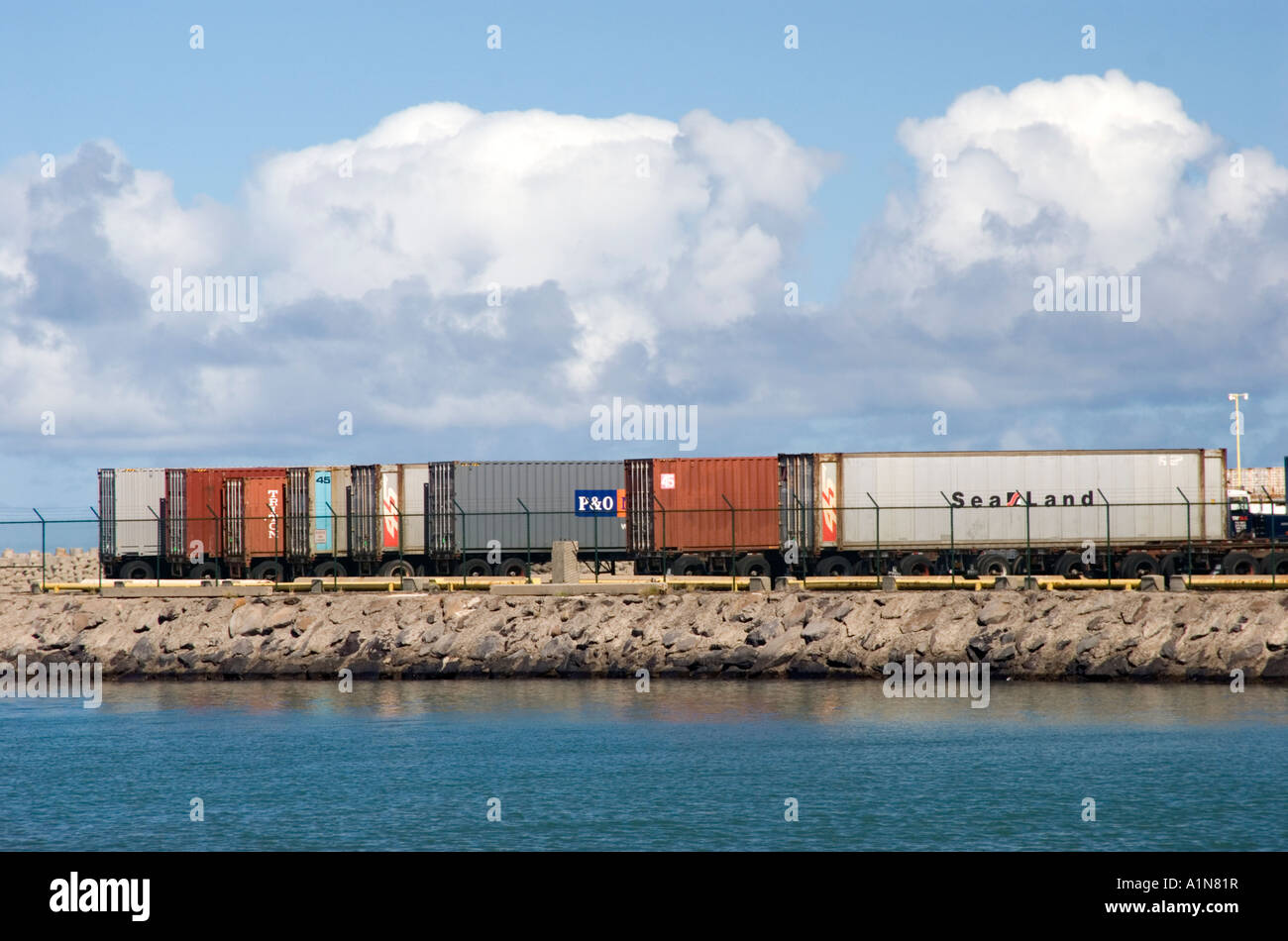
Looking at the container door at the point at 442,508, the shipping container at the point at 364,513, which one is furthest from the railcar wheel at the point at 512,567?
the shipping container at the point at 364,513

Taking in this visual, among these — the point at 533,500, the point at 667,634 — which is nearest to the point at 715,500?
the point at 533,500

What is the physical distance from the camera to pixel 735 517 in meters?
52.3

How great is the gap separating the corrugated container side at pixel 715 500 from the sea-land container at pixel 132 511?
67.3 ft

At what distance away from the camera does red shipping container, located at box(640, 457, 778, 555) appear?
52312 mm

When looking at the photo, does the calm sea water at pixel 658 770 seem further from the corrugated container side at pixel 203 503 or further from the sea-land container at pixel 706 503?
the corrugated container side at pixel 203 503

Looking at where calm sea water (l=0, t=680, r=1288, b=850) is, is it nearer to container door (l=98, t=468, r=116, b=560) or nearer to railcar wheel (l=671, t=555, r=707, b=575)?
railcar wheel (l=671, t=555, r=707, b=575)

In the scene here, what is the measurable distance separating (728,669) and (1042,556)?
16302 millimetres

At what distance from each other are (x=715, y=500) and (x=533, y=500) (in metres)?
7.18

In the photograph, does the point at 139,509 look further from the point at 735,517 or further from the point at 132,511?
the point at 735,517

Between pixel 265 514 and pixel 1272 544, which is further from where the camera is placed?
pixel 265 514

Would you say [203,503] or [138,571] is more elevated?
[203,503]

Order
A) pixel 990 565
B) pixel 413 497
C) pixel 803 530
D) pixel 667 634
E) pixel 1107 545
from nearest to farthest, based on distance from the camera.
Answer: pixel 667 634 < pixel 1107 545 < pixel 990 565 < pixel 803 530 < pixel 413 497

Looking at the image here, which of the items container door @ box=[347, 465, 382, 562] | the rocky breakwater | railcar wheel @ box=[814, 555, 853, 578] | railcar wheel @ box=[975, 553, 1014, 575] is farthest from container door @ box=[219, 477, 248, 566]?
railcar wheel @ box=[975, 553, 1014, 575]
